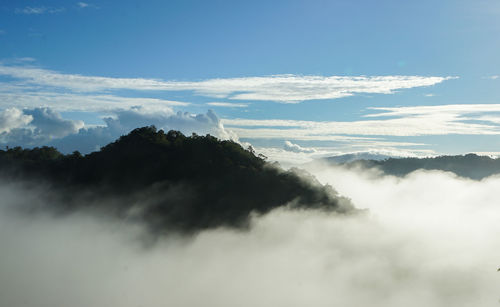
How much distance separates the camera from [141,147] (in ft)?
438

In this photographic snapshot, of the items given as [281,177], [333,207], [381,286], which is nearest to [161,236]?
[281,177]

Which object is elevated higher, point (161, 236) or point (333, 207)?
point (333, 207)

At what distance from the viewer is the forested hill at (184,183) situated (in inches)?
4798

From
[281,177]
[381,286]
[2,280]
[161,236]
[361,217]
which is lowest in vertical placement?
[2,280]

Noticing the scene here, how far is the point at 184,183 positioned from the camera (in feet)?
417

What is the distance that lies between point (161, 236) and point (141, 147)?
30937 mm

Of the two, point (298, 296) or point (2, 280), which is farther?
point (2, 280)

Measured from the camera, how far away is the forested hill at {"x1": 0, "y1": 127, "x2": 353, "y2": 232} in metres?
122

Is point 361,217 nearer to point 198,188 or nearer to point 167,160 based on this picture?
point 198,188

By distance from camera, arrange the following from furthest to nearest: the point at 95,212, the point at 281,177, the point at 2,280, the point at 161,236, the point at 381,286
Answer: the point at 2,280
the point at 381,286
the point at 95,212
the point at 161,236
the point at 281,177

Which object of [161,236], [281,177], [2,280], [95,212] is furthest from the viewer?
[2,280]

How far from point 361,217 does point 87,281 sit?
10925 centimetres

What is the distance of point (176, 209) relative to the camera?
129 m

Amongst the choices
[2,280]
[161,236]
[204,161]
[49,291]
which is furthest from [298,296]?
[2,280]
